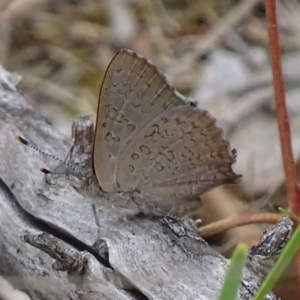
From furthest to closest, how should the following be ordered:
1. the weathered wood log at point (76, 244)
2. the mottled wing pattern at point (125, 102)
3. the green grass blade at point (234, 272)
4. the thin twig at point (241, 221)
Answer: the thin twig at point (241, 221)
the mottled wing pattern at point (125, 102)
the weathered wood log at point (76, 244)
the green grass blade at point (234, 272)

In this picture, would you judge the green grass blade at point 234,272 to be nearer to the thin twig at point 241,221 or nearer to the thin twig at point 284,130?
the thin twig at point 284,130

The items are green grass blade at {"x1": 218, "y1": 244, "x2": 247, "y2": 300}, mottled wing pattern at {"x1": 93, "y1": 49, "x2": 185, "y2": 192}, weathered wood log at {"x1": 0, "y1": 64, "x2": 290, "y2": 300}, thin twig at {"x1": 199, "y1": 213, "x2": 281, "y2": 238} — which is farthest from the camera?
thin twig at {"x1": 199, "y1": 213, "x2": 281, "y2": 238}

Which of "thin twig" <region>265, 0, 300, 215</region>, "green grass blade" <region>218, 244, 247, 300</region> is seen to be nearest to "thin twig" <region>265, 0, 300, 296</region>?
"thin twig" <region>265, 0, 300, 215</region>

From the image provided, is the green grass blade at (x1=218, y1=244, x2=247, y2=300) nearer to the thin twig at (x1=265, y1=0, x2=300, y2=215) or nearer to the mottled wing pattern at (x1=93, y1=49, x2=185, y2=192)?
the thin twig at (x1=265, y1=0, x2=300, y2=215)

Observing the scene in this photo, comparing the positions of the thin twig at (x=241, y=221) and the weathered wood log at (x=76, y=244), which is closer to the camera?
the weathered wood log at (x=76, y=244)

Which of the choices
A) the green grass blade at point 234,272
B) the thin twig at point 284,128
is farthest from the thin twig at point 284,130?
the green grass blade at point 234,272

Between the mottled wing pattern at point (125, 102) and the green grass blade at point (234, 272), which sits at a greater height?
the mottled wing pattern at point (125, 102)
